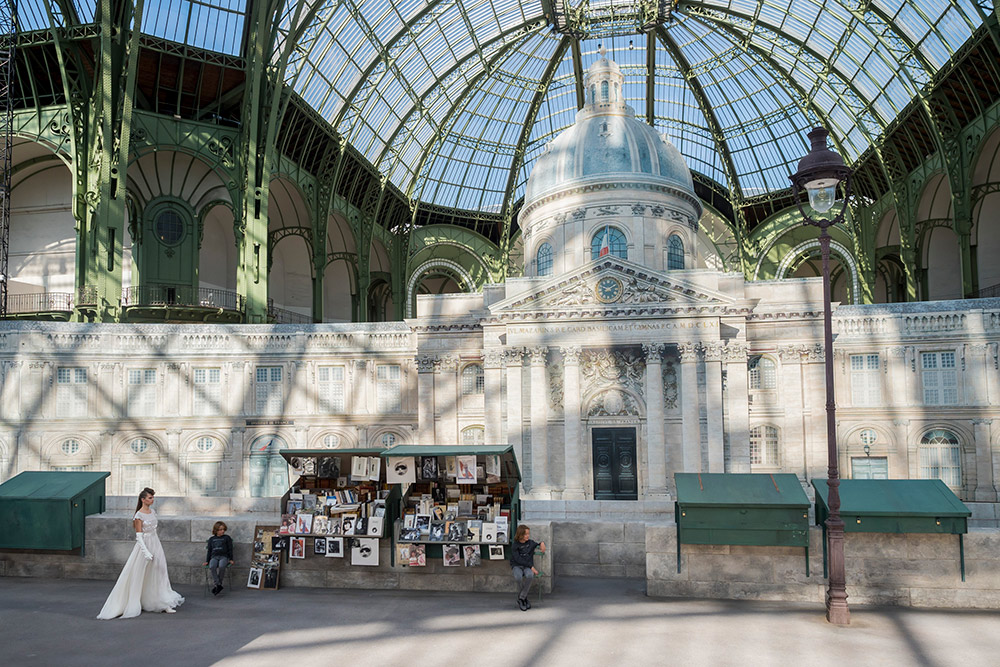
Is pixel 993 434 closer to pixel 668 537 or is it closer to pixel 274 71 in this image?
pixel 668 537

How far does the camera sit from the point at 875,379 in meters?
44.1

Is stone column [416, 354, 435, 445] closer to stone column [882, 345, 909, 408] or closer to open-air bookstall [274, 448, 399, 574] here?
stone column [882, 345, 909, 408]

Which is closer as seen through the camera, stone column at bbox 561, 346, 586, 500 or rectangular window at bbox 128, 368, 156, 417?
stone column at bbox 561, 346, 586, 500

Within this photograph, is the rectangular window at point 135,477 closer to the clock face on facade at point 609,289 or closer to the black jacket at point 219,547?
the clock face on facade at point 609,289

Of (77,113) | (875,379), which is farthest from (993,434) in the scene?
(77,113)

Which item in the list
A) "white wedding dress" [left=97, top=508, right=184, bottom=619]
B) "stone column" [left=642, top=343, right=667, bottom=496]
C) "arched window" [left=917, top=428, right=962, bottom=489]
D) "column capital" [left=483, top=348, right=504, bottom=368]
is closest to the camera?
"white wedding dress" [left=97, top=508, right=184, bottom=619]

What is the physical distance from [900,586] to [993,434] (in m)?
31.2

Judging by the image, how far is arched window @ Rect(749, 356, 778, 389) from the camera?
43438mm

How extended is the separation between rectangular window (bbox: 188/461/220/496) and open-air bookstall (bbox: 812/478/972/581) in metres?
36.8

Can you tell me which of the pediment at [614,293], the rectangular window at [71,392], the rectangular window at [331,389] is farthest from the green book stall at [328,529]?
the rectangular window at [71,392]

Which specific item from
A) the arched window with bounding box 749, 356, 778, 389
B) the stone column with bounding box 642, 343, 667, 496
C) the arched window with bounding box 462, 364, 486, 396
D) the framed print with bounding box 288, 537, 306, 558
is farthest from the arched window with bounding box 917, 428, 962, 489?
the framed print with bounding box 288, 537, 306, 558

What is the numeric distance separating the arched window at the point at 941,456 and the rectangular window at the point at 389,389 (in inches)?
1102

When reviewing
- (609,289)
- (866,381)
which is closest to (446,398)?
(609,289)

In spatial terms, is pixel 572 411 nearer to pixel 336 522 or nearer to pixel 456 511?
pixel 456 511
